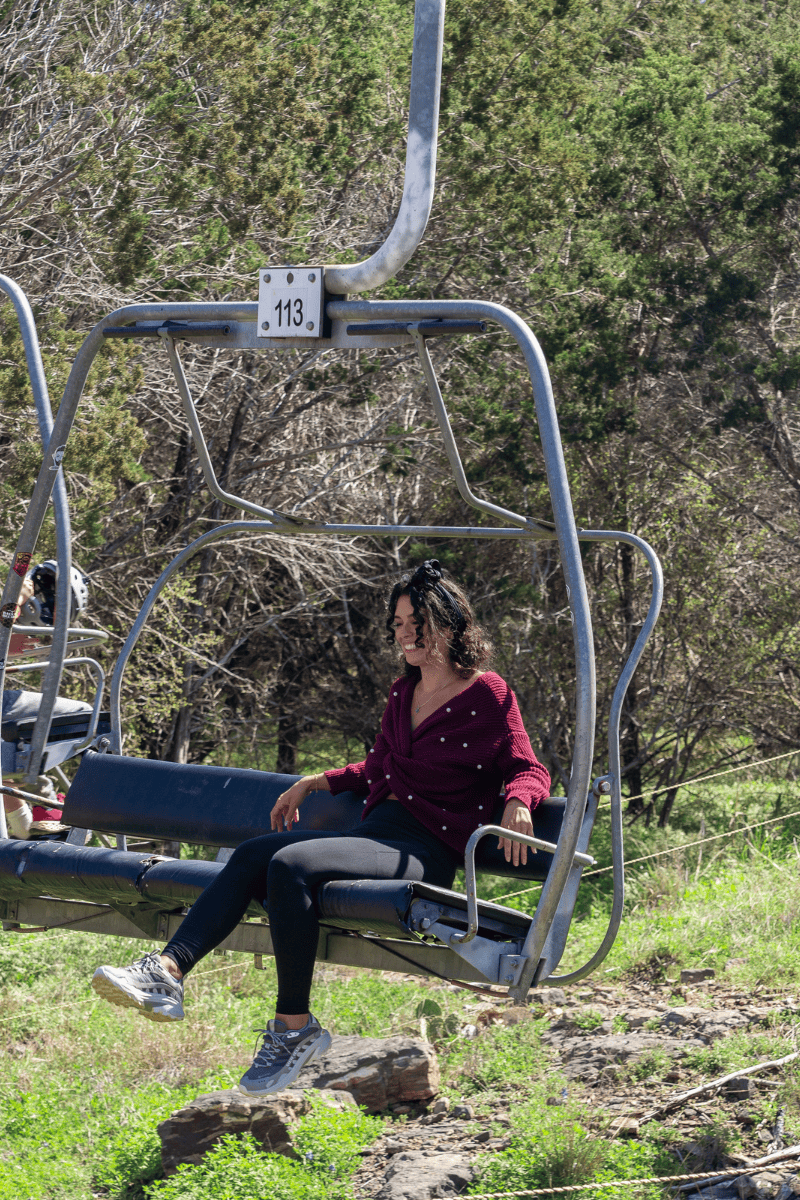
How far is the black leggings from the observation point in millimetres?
2916

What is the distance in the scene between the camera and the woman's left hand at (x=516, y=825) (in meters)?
3.06

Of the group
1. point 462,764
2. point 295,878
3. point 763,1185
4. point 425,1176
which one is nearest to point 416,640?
point 462,764

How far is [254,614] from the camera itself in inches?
417

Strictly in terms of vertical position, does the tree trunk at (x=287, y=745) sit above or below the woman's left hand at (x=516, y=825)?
below

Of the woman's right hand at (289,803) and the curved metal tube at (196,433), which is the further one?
the woman's right hand at (289,803)

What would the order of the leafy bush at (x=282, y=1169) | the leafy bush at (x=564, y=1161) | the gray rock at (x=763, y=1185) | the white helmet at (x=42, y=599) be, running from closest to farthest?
the white helmet at (x=42, y=599) < the gray rock at (x=763, y=1185) < the leafy bush at (x=564, y=1161) < the leafy bush at (x=282, y=1169)

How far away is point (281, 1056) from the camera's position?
112 inches

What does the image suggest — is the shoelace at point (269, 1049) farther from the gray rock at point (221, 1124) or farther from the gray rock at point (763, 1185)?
the gray rock at point (221, 1124)

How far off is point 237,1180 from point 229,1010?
75.4 inches

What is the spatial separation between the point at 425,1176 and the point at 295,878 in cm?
386

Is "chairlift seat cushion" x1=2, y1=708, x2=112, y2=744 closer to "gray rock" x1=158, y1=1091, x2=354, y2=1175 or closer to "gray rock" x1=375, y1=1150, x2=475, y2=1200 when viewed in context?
"gray rock" x1=375, y1=1150, x2=475, y2=1200

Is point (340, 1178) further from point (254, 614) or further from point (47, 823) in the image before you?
point (254, 614)

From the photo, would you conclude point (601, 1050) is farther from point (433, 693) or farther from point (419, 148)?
point (419, 148)

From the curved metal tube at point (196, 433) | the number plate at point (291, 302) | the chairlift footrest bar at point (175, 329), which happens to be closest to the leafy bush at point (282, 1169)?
the curved metal tube at point (196, 433)
